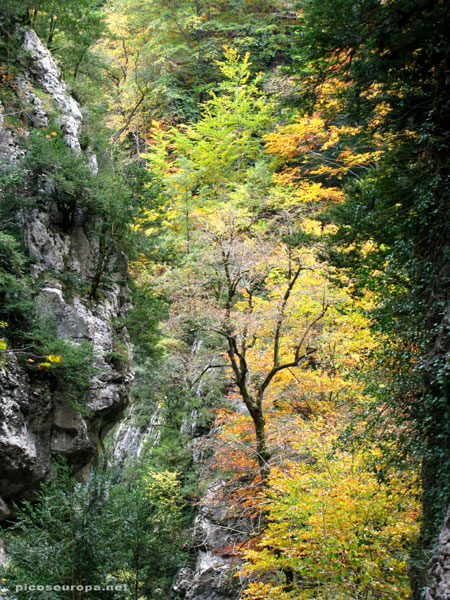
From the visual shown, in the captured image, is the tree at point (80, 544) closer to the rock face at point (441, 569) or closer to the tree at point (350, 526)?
the tree at point (350, 526)

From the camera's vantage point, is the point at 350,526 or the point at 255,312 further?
the point at 255,312

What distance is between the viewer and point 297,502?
23.6 feet

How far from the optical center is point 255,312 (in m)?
11.3

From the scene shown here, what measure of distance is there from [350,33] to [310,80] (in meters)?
0.97

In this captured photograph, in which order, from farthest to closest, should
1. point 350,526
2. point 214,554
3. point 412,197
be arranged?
1. point 214,554
2. point 350,526
3. point 412,197

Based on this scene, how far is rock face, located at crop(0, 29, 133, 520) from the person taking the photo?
27.3ft

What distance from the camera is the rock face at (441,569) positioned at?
3971 mm

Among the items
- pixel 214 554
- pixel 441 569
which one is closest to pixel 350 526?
pixel 441 569

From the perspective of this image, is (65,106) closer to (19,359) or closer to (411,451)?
(19,359)

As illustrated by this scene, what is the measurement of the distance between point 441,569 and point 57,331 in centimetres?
854

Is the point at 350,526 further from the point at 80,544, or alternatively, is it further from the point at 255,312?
the point at 255,312

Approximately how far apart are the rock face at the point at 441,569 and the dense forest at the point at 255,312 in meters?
0.05

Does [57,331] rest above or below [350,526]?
above

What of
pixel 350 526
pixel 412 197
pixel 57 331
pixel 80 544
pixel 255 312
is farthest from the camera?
pixel 255 312
